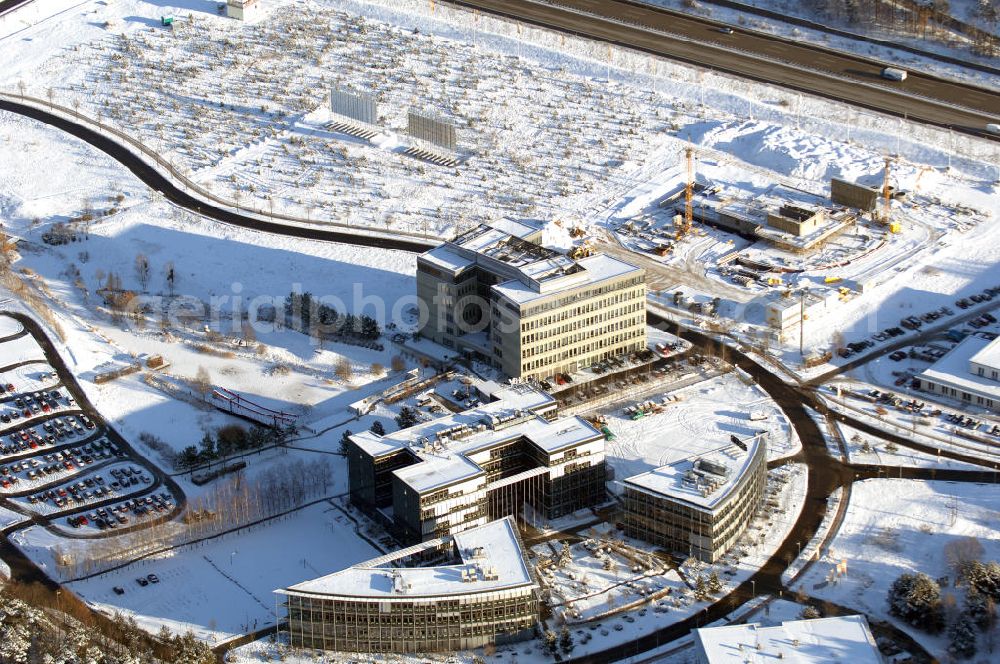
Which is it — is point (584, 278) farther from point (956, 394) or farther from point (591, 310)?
point (956, 394)

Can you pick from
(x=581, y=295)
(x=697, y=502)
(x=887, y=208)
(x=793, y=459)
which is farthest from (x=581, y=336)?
(x=887, y=208)

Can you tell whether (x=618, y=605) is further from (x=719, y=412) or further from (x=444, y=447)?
(x=719, y=412)

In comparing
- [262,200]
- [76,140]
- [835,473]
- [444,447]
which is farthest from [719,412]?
[76,140]

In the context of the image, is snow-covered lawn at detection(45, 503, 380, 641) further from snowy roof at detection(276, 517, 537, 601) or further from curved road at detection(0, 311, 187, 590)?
snowy roof at detection(276, 517, 537, 601)

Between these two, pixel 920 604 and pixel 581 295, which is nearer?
pixel 920 604

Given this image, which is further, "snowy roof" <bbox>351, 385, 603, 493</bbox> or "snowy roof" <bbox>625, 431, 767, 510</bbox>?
"snowy roof" <bbox>351, 385, 603, 493</bbox>

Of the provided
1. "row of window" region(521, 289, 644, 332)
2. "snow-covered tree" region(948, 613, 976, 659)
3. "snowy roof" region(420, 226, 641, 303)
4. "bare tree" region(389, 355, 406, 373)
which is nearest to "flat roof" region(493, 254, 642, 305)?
"snowy roof" region(420, 226, 641, 303)

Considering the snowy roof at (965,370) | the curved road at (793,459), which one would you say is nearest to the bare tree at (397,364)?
the curved road at (793,459)
